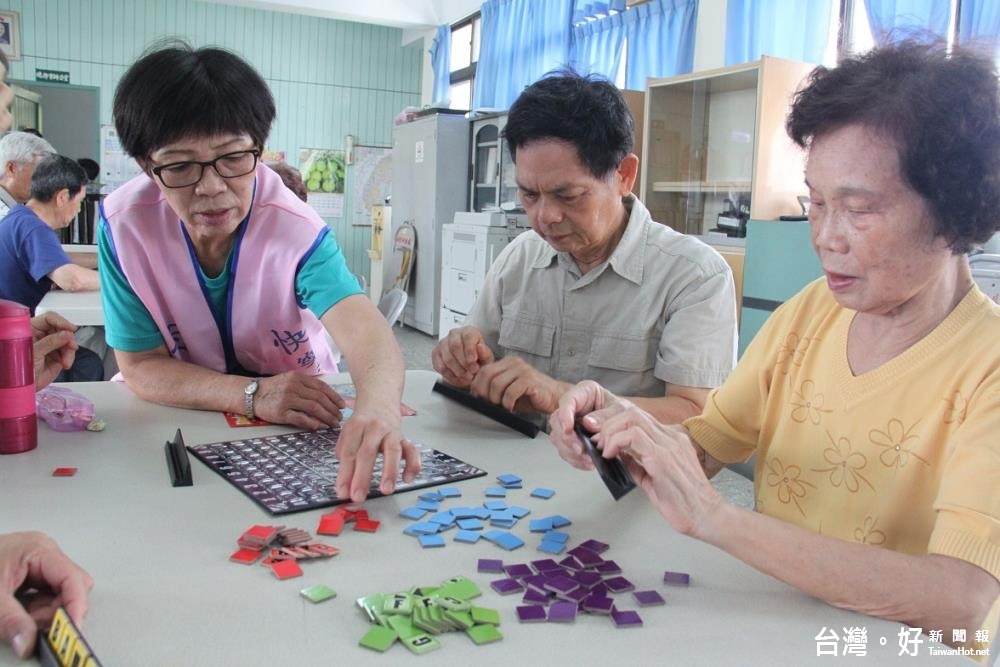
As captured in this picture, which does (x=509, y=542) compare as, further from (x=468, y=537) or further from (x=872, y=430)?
(x=872, y=430)

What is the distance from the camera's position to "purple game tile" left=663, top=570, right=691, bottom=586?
35.6 inches

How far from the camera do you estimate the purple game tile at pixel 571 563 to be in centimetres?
93

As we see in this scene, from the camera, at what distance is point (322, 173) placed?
29.7ft

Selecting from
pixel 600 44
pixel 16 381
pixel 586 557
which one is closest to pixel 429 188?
pixel 600 44

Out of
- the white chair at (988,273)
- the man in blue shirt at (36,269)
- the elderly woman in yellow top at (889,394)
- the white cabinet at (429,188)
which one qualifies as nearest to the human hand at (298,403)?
the elderly woman in yellow top at (889,394)

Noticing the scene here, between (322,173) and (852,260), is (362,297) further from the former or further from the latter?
(322,173)

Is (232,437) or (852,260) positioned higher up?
(852,260)

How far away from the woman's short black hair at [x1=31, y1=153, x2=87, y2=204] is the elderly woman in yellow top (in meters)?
3.26

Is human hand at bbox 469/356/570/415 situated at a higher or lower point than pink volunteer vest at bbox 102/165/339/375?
lower

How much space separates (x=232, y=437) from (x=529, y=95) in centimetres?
94

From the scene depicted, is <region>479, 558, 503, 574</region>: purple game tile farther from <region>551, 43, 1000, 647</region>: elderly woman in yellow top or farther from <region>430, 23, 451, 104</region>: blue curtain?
<region>430, 23, 451, 104</region>: blue curtain

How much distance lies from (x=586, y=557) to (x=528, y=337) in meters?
1.01

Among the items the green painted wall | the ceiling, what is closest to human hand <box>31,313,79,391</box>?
the green painted wall

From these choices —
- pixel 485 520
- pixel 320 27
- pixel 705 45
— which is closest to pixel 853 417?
pixel 485 520
